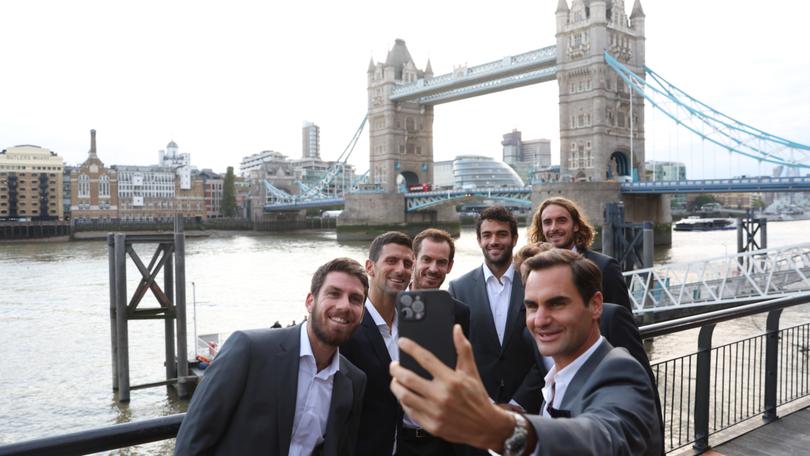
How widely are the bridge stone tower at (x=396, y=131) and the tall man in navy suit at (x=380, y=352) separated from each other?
4934cm

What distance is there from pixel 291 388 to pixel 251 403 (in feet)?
0.37

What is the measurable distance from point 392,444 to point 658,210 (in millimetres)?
35480

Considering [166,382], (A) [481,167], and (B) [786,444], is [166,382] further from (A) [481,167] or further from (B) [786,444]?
(A) [481,167]

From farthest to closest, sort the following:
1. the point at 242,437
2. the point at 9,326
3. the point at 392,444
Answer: the point at 9,326 → the point at 392,444 → the point at 242,437

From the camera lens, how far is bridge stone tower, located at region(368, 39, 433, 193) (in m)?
52.9

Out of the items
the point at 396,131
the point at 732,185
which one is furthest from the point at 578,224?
the point at 396,131

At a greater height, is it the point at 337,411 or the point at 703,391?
the point at 337,411

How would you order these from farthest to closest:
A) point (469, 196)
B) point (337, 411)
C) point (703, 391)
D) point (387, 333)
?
point (469, 196) < point (703, 391) < point (387, 333) < point (337, 411)

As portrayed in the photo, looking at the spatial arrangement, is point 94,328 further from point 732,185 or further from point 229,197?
point 229,197

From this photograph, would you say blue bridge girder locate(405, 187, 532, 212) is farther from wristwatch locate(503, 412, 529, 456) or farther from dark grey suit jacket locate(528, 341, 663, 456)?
wristwatch locate(503, 412, 529, 456)

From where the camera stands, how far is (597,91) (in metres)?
37.9

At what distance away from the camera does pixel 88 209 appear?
211 feet

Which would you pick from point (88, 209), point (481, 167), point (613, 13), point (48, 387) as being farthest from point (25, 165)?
point (48, 387)

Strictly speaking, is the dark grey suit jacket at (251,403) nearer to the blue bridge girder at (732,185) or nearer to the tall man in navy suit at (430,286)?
the tall man in navy suit at (430,286)
